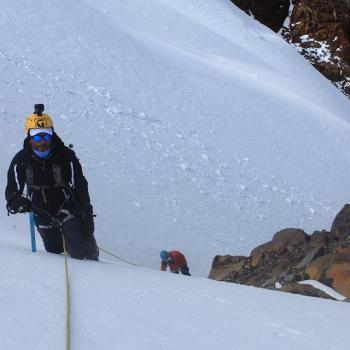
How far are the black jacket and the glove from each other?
2.2 inches

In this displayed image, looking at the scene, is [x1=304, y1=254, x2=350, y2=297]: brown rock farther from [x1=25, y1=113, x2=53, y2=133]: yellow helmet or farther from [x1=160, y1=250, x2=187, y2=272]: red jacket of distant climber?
[x1=25, y1=113, x2=53, y2=133]: yellow helmet

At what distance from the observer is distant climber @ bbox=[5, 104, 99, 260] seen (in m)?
5.68

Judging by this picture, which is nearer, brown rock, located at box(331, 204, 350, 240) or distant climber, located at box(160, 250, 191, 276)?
distant climber, located at box(160, 250, 191, 276)

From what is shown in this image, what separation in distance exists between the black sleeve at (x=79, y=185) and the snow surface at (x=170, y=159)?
67 centimetres

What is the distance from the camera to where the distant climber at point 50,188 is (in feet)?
18.6

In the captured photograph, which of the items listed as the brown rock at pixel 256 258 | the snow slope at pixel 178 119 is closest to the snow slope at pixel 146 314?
the brown rock at pixel 256 258

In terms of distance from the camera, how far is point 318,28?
3075 centimetres

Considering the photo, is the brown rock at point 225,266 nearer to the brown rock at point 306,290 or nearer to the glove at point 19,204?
the brown rock at point 306,290

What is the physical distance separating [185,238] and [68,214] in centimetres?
596

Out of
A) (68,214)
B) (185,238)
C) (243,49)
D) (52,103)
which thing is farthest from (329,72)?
(68,214)

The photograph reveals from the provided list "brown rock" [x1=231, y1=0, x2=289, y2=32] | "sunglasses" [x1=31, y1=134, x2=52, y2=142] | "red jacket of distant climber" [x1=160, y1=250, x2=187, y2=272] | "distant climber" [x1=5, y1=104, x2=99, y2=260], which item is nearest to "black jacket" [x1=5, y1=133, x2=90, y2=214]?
"distant climber" [x1=5, y1=104, x2=99, y2=260]

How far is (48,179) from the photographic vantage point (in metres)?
5.88

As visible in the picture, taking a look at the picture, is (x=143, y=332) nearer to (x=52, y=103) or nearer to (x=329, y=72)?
(x=52, y=103)

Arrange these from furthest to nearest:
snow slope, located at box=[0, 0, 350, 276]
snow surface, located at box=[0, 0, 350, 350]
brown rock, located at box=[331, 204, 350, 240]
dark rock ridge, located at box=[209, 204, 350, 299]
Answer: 1. snow slope, located at box=[0, 0, 350, 276]
2. brown rock, located at box=[331, 204, 350, 240]
3. dark rock ridge, located at box=[209, 204, 350, 299]
4. snow surface, located at box=[0, 0, 350, 350]
